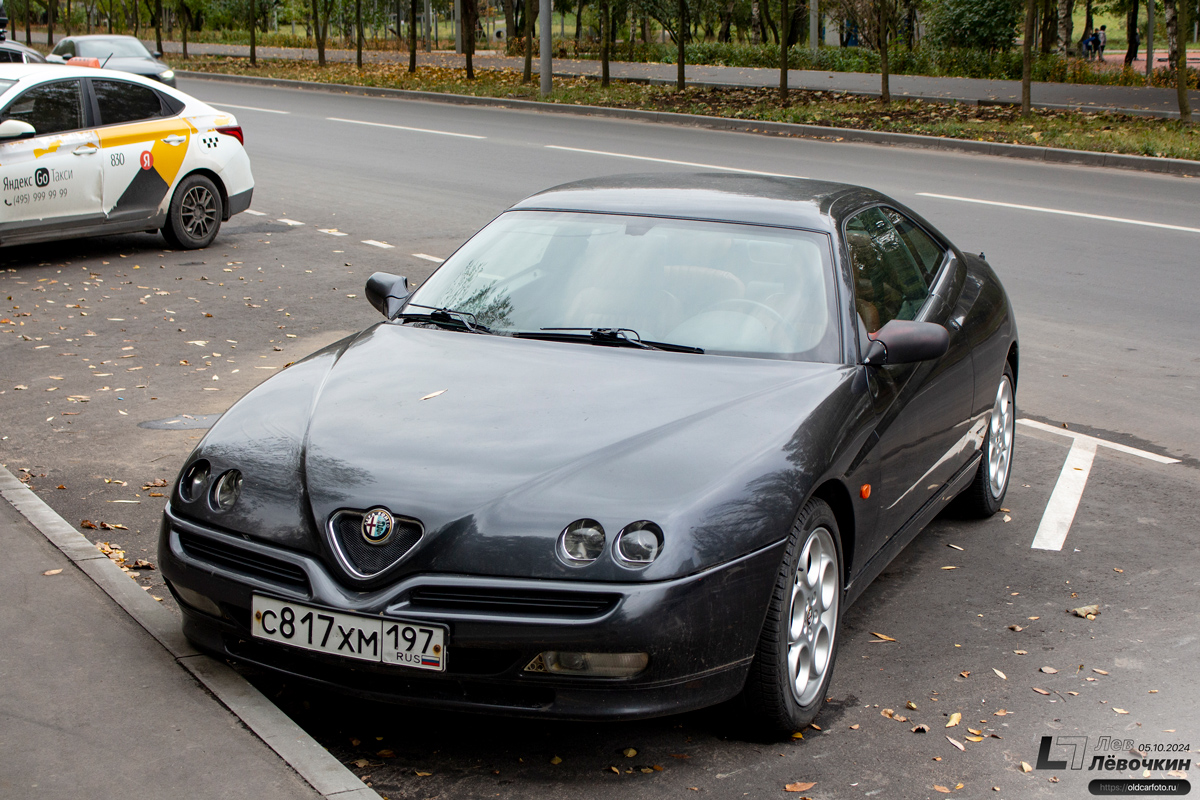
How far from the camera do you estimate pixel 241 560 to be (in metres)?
3.48

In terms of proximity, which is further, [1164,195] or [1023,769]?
[1164,195]

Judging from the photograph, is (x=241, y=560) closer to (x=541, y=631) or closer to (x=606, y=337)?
(x=541, y=631)

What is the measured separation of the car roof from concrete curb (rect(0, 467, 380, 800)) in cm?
210

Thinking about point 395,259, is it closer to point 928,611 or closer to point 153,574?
point 153,574

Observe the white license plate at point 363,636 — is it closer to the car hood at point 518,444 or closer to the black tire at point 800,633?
the car hood at point 518,444

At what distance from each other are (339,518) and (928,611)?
7.64 ft

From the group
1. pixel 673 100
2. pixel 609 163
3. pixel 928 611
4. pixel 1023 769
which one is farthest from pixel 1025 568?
pixel 673 100

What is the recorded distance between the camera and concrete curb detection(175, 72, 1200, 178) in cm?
1773

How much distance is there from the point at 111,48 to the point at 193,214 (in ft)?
80.7

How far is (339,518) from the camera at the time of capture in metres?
3.34

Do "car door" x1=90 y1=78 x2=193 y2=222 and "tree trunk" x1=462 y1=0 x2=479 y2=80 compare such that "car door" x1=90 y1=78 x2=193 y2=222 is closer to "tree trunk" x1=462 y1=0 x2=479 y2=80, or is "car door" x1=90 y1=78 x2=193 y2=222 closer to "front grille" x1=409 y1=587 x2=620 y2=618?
"front grille" x1=409 y1=587 x2=620 y2=618

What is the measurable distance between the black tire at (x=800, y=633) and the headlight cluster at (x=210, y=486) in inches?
61.3

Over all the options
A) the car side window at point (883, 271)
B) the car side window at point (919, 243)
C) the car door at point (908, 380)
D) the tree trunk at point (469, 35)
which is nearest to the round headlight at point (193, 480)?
the car door at point (908, 380)

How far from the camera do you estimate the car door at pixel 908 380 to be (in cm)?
425
